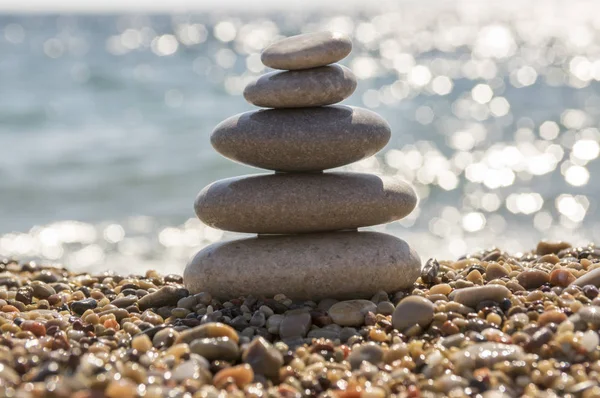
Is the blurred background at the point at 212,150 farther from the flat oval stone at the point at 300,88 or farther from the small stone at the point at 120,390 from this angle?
the small stone at the point at 120,390

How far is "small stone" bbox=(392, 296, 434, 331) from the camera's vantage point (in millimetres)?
4539

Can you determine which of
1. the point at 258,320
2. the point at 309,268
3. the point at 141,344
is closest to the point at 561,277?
the point at 309,268

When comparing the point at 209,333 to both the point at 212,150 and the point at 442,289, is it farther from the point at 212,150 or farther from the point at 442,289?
the point at 212,150

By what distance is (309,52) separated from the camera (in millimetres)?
5262

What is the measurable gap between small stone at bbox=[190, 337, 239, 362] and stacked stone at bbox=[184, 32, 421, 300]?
1.19m

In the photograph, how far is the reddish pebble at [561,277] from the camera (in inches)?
205

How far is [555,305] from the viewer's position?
4.68 meters

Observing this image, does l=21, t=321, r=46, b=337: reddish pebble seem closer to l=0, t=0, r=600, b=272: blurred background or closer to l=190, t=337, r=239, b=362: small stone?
l=190, t=337, r=239, b=362: small stone

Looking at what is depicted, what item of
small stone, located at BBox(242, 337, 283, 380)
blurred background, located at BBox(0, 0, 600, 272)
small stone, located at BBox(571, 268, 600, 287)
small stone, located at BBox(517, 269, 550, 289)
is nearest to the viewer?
small stone, located at BBox(242, 337, 283, 380)

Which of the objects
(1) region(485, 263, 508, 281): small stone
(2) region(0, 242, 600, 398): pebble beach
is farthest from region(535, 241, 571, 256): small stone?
(1) region(485, 263, 508, 281): small stone

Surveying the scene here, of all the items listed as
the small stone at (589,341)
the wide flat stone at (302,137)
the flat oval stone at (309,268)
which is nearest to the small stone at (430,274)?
the flat oval stone at (309,268)

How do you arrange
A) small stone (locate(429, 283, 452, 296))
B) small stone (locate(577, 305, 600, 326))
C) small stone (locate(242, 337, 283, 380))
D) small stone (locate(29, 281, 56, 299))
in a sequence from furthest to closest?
small stone (locate(29, 281, 56, 299))
small stone (locate(429, 283, 452, 296))
small stone (locate(577, 305, 600, 326))
small stone (locate(242, 337, 283, 380))

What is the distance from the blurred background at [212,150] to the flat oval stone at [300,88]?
5.18 m

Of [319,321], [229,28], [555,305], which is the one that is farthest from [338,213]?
[229,28]
